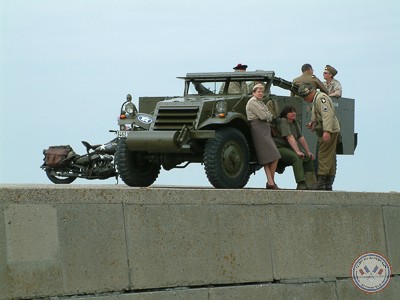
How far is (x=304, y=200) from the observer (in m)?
11.3

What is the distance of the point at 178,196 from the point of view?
9805 millimetres

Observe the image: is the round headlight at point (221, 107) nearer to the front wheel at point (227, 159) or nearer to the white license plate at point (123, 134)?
the front wheel at point (227, 159)

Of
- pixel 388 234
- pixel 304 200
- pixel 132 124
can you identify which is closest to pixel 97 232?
pixel 304 200

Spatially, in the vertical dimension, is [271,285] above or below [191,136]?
below

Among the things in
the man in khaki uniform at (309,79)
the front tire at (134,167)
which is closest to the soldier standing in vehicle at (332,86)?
the man in khaki uniform at (309,79)

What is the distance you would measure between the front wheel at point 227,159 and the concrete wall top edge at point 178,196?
2089 millimetres

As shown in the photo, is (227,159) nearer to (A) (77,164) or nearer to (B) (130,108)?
(B) (130,108)

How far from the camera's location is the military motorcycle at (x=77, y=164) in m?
19.8

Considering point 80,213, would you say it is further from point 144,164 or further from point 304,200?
point 144,164

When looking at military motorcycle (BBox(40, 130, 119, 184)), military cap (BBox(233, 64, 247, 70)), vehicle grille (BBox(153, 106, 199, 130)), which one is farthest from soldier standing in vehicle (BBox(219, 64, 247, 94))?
military motorcycle (BBox(40, 130, 119, 184))

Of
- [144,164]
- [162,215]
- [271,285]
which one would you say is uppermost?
[144,164]

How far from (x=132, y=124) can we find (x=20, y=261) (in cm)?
634

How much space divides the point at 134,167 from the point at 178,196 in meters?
4.85

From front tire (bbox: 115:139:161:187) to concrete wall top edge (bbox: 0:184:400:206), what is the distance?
141 inches
